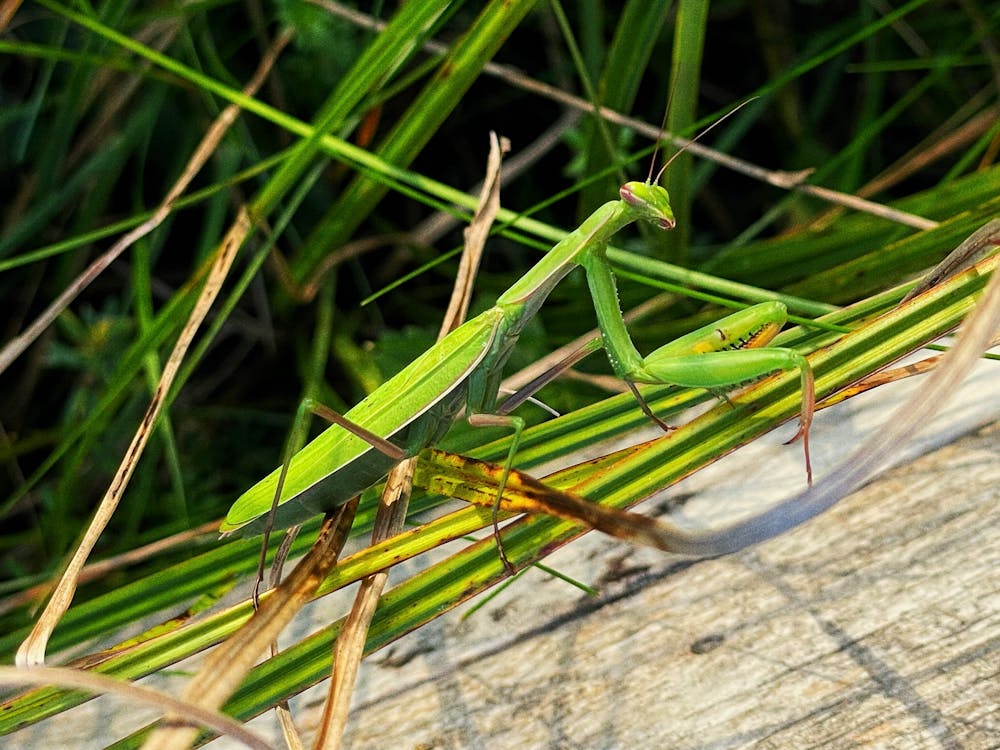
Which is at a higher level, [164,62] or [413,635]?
[164,62]

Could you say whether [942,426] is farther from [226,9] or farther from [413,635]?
[226,9]

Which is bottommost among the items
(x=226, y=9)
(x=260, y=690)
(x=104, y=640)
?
(x=260, y=690)

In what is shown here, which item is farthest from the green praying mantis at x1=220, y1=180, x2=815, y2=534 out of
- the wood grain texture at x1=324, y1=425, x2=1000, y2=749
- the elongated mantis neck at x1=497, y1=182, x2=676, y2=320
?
the wood grain texture at x1=324, y1=425, x2=1000, y2=749

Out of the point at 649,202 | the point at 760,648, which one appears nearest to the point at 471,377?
the point at 649,202

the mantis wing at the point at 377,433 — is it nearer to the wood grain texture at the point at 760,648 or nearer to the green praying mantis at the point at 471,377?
the green praying mantis at the point at 471,377

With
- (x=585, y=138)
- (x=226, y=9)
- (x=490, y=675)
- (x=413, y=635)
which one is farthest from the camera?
(x=226, y=9)

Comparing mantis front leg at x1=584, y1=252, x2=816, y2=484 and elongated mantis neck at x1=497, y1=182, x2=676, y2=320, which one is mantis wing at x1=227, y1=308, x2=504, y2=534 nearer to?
elongated mantis neck at x1=497, y1=182, x2=676, y2=320

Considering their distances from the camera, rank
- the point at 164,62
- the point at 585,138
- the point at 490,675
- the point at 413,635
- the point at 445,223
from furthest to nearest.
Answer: the point at 445,223
the point at 585,138
the point at 164,62
the point at 413,635
the point at 490,675

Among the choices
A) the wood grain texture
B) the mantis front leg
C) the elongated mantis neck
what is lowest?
the wood grain texture

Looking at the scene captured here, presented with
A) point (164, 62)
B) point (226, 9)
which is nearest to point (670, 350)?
point (164, 62)
